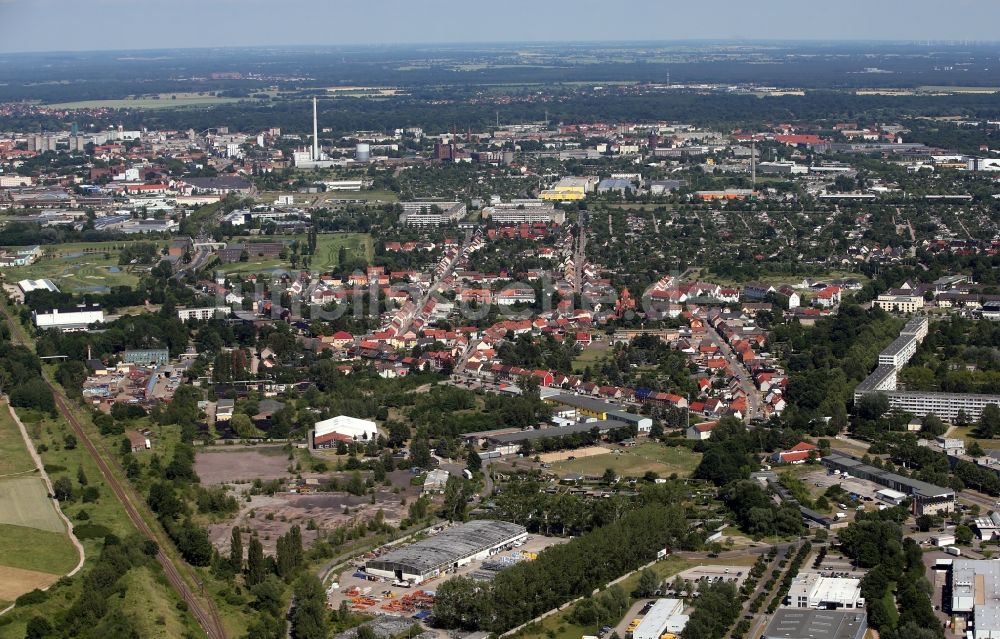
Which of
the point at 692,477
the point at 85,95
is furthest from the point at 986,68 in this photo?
the point at 692,477

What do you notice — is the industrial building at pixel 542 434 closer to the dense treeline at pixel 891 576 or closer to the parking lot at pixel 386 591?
the parking lot at pixel 386 591

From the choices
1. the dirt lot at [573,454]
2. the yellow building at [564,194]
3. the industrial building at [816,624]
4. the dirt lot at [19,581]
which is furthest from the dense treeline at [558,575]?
the yellow building at [564,194]

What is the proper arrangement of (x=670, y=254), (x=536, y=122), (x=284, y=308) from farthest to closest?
(x=536, y=122) < (x=670, y=254) < (x=284, y=308)

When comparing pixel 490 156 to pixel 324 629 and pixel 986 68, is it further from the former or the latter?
pixel 986 68

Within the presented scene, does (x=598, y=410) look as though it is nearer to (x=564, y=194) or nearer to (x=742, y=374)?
(x=742, y=374)

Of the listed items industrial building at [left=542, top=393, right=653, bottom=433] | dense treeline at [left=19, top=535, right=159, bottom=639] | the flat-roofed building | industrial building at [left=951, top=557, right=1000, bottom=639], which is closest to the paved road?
industrial building at [left=542, top=393, right=653, bottom=433]

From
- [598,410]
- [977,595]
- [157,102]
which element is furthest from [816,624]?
[157,102]
